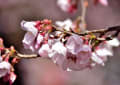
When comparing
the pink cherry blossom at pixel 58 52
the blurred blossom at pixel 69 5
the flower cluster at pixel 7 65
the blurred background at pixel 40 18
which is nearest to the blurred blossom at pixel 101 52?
the pink cherry blossom at pixel 58 52

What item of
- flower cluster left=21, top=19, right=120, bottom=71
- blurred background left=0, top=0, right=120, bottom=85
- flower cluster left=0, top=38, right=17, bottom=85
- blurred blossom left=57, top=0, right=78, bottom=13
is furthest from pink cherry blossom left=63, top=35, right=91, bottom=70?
blurred background left=0, top=0, right=120, bottom=85

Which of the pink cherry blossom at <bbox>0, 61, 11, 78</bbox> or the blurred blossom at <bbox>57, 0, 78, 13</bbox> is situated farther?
the blurred blossom at <bbox>57, 0, 78, 13</bbox>

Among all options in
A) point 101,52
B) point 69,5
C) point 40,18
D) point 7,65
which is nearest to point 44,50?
point 7,65

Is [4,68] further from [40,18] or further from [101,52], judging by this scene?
[40,18]

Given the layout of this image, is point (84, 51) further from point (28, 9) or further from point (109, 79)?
point (28, 9)

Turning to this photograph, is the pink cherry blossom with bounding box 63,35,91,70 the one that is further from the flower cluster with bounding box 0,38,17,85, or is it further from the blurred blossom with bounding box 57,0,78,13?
the blurred blossom with bounding box 57,0,78,13

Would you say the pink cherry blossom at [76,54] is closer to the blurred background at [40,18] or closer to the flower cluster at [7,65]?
the flower cluster at [7,65]

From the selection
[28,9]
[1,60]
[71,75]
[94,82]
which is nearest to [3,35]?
[28,9]
